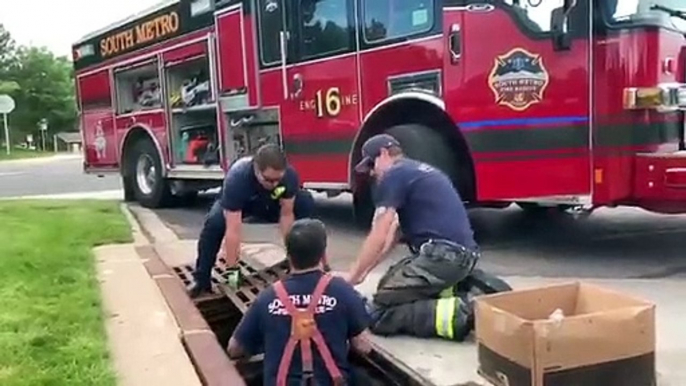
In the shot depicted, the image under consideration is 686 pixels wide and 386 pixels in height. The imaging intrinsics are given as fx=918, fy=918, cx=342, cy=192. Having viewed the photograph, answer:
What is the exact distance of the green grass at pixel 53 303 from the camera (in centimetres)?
412

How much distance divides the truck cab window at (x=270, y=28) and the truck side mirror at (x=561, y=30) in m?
3.37

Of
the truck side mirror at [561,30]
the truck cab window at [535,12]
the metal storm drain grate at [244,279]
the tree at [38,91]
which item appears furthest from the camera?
the tree at [38,91]

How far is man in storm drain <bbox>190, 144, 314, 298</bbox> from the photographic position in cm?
560

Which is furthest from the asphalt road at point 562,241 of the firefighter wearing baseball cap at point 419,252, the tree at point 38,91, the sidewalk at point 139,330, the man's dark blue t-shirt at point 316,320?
the tree at point 38,91

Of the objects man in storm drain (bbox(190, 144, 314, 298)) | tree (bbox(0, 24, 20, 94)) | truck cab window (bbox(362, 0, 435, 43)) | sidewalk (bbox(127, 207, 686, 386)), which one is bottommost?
sidewalk (bbox(127, 207, 686, 386))

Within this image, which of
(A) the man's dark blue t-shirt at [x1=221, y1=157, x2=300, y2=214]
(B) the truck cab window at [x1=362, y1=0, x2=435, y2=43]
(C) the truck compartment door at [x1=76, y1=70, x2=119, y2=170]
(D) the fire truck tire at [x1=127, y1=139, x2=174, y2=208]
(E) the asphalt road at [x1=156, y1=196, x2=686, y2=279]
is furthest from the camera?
(C) the truck compartment door at [x1=76, y1=70, x2=119, y2=170]

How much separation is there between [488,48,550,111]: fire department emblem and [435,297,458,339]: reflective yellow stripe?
7.46 feet

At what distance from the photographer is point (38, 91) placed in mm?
69812

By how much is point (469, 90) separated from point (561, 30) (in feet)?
2.68

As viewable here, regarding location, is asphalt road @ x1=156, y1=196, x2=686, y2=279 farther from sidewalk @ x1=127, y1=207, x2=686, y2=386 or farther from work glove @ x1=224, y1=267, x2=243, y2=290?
work glove @ x1=224, y1=267, x2=243, y2=290

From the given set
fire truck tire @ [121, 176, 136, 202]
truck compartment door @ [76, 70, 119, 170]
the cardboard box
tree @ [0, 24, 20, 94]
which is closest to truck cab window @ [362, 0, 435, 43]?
the cardboard box

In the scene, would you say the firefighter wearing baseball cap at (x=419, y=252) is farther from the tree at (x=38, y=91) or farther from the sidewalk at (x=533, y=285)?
the tree at (x=38, y=91)

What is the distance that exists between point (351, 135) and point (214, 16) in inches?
117

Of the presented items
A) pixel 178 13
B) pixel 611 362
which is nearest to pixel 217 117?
pixel 178 13
